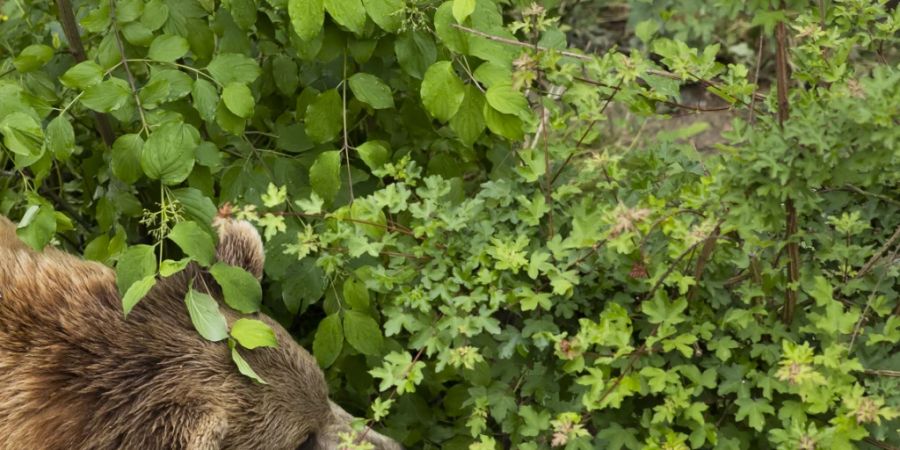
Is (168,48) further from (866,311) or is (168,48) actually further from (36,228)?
(866,311)

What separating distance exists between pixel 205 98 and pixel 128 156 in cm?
31

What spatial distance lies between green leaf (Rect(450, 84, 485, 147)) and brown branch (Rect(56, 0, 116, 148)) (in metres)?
1.44

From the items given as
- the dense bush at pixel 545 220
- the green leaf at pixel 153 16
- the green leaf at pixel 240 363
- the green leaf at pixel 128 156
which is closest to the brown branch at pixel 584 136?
the dense bush at pixel 545 220

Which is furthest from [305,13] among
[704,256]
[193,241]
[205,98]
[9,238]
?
[9,238]

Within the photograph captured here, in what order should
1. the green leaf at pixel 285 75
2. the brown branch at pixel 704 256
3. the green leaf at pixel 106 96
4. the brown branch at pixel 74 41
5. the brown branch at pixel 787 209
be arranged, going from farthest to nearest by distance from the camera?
the green leaf at pixel 285 75
the brown branch at pixel 74 41
the green leaf at pixel 106 96
the brown branch at pixel 704 256
the brown branch at pixel 787 209

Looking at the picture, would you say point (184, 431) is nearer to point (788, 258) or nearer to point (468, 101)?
point (468, 101)

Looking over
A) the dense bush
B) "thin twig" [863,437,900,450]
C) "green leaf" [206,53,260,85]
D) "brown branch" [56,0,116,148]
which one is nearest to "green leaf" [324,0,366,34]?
the dense bush

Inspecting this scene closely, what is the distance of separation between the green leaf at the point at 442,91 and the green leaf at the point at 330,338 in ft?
2.51

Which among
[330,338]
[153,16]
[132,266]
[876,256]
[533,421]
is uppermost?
[153,16]

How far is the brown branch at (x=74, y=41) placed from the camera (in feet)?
12.2

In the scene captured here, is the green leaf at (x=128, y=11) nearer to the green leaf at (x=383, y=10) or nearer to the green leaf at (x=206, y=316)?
the green leaf at (x=383, y=10)

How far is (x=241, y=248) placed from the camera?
Result: 348 cm

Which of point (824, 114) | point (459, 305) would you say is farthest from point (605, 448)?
point (824, 114)

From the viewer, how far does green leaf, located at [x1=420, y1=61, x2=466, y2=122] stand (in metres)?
3.21
